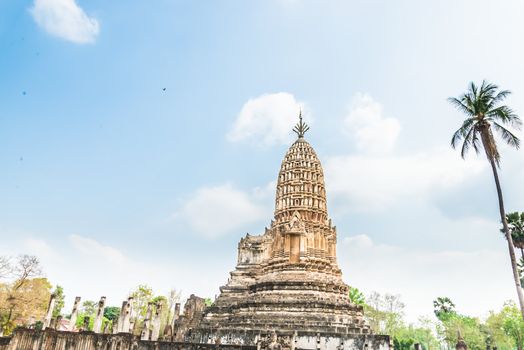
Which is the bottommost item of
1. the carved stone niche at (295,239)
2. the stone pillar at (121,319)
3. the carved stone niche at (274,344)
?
the carved stone niche at (274,344)

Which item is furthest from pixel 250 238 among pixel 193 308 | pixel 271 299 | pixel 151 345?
pixel 151 345

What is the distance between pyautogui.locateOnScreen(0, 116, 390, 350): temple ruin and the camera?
59.3 feet

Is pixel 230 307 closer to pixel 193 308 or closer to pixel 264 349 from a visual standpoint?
pixel 193 308

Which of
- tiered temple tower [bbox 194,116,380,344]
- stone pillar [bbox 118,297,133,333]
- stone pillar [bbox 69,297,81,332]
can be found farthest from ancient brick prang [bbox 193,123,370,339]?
stone pillar [bbox 69,297,81,332]

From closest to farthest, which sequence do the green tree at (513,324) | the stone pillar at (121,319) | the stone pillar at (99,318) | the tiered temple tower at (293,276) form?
the stone pillar at (121,319) → the stone pillar at (99,318) → the tiered temple tower at (293,276) → the green tree at (513,324)

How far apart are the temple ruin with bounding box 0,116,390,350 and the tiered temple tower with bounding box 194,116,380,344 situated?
0.07 metres

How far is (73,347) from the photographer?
697 inches

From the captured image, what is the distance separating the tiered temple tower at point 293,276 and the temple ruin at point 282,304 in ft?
0.23

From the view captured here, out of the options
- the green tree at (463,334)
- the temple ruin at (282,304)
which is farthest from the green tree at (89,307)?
the green tree at (463,334)

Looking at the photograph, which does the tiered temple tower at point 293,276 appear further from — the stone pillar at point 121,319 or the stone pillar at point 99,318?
the stone pillar at point 99,318

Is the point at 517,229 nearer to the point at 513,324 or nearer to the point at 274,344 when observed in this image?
the point at 513,324

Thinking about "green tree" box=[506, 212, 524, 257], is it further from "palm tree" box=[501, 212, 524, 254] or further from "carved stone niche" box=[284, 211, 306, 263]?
"carved stone niche" box=[284, 211, 306, 263]

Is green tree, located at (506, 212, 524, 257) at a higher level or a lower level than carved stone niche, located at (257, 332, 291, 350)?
higher

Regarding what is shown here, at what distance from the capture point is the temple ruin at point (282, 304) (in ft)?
59.3
